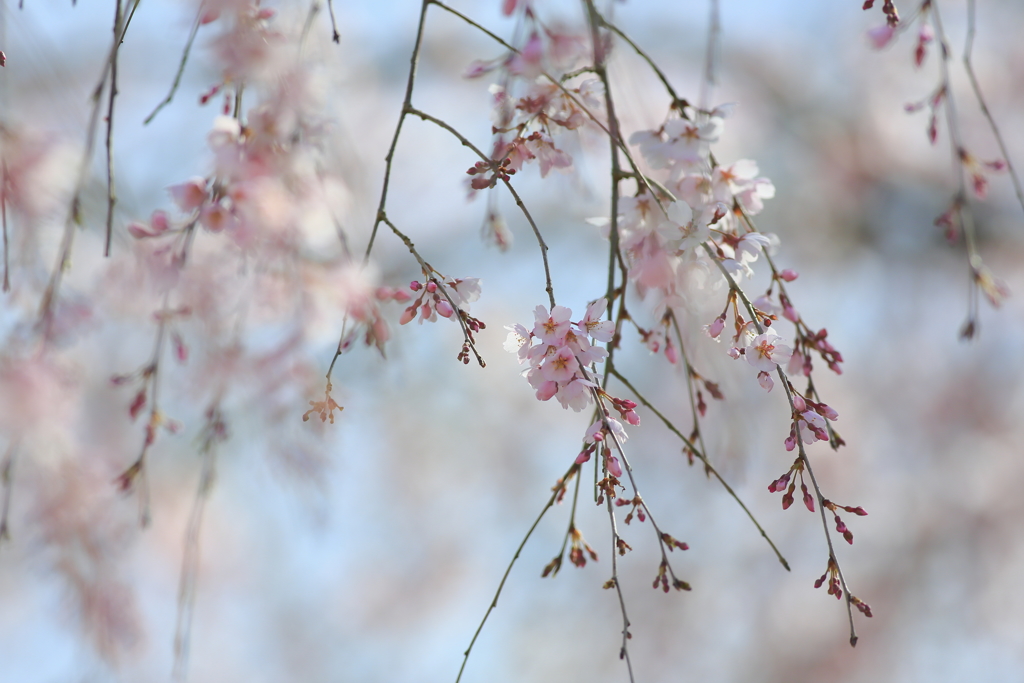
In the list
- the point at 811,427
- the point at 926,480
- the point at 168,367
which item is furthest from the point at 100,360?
the point at 926,480

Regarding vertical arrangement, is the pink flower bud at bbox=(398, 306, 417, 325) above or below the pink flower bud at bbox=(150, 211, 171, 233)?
below

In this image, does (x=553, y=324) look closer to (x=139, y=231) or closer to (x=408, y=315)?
(x=408, y=315)

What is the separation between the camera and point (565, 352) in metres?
0.79

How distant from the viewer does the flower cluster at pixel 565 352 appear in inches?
31.0

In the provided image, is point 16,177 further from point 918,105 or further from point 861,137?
point 861,137

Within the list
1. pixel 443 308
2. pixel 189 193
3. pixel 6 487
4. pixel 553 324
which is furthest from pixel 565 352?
pixel 6 487

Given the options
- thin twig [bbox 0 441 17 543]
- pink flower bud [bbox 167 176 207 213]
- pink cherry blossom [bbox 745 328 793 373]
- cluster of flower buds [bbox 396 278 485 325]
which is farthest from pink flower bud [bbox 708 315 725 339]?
thin twig [bbox 0 441 17 543]

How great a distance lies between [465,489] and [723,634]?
197 cm

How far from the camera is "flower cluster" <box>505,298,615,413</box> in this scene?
786 mm

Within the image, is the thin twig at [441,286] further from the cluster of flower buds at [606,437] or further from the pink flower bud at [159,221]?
the pink flower bud at [159,221]

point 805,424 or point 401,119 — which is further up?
point 401,119

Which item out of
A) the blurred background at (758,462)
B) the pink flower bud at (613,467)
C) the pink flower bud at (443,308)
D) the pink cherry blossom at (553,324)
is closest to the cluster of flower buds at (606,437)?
the pink flower bud at (613,467)

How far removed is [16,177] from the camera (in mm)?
1221

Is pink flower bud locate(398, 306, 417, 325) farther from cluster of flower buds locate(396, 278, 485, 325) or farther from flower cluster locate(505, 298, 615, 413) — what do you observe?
flower cluster locate(505, 298, 615, 413)
